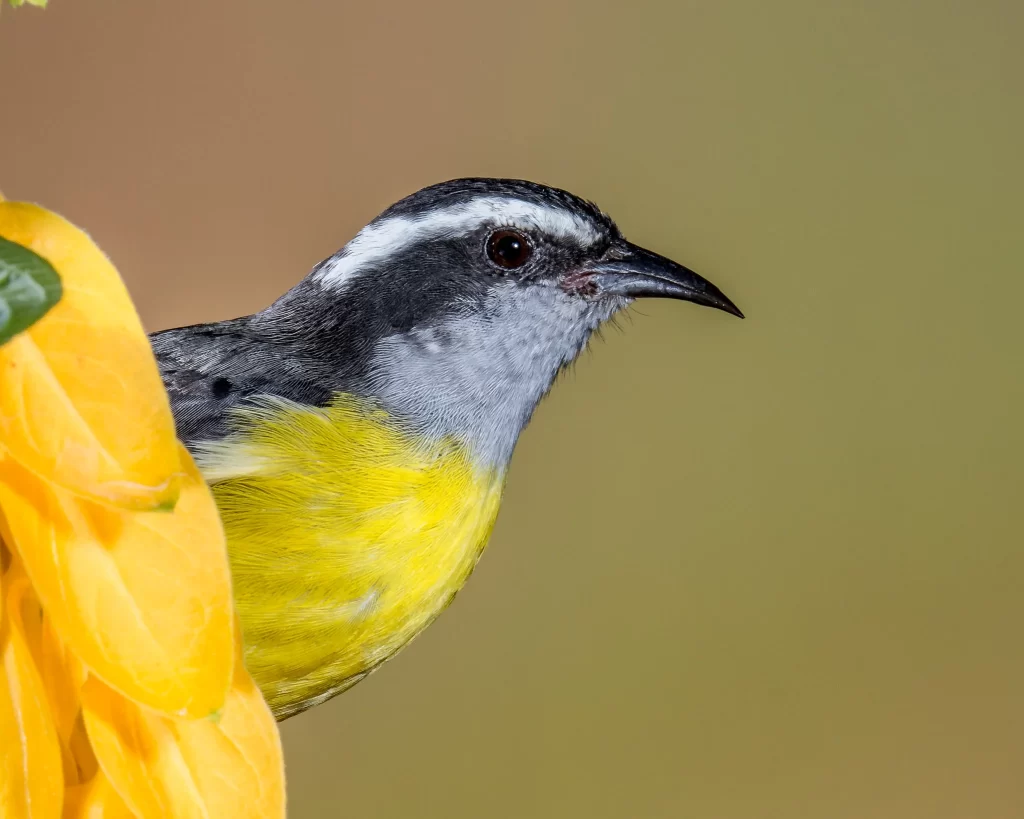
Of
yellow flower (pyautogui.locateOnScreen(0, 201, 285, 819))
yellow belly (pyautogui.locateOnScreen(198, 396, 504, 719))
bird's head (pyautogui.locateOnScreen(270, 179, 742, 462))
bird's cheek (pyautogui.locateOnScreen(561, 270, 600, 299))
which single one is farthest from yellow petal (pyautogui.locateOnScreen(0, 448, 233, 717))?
→ bird's cheek (pyautogui.locateOnScreen(561, 270, 600, 299))

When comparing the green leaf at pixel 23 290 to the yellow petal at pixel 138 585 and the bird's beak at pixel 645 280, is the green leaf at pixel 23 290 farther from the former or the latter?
the bird's beak at pixel 645 280

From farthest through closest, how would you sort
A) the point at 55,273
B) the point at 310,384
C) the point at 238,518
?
1. the point at 310,384
2. the point at 238,518
3. the point at 55,273

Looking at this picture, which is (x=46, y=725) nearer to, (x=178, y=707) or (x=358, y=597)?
(x=178, y=707)

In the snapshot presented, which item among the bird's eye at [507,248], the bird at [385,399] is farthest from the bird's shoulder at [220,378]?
the bird's eye at [507,248]


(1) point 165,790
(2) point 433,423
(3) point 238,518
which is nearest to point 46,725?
(1) point 165,790

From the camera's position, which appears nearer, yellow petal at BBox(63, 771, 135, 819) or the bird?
yellow petal at BBox(63, 771, 135, 819)

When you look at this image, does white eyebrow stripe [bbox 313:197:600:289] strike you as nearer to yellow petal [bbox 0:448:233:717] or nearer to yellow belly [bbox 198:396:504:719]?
yellow belly [bbox 198:396:504:719]

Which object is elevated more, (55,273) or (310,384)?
(55,273)

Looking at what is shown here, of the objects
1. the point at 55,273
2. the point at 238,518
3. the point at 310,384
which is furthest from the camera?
the point at 310,384
